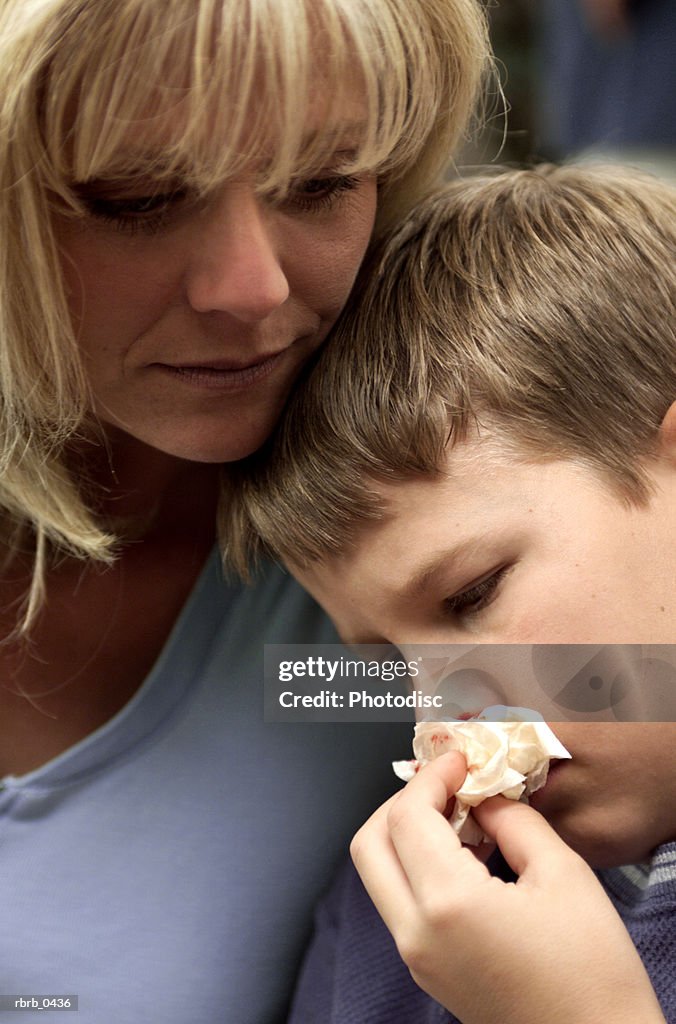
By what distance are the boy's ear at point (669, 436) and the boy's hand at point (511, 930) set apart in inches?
11.4

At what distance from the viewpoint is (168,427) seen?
95 centimetres

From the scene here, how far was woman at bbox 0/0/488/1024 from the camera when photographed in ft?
2.53

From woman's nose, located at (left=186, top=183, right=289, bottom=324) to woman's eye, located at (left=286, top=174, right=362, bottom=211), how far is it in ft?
0.13

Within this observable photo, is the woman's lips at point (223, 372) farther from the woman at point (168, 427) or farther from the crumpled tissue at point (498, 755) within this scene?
the crumpled tissue at point (498, 755)

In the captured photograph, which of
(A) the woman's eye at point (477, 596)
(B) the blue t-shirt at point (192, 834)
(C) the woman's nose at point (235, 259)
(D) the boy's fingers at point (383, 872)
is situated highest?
(C) the woman's nose at point (235, 259)

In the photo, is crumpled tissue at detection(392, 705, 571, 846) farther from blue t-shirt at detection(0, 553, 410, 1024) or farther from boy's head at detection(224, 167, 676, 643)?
blue t-shirt at detection(0, 553, 410, 1024)

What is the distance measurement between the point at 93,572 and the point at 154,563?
62mm

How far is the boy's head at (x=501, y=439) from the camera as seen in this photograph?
2.76ft

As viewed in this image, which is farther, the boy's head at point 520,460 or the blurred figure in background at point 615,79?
the blurred figure in background at point 615,79

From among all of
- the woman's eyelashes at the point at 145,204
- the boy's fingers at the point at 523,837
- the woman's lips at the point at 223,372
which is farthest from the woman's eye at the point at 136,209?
the boy's fingers at the point at 523,837

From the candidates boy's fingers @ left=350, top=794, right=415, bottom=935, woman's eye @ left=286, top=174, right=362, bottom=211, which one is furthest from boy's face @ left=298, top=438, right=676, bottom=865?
Result: woman's eye @ left=286, top=174, right=362, bottom=211

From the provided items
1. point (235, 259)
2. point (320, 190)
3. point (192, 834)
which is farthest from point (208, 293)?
point (192, 834)

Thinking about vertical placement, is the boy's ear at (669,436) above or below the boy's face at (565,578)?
above

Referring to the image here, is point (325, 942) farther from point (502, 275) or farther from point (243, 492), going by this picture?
point (502, 275)
